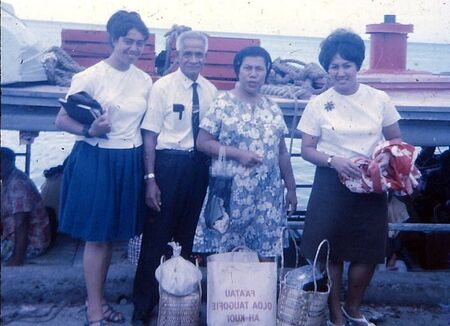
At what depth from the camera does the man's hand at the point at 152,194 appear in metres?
3.51

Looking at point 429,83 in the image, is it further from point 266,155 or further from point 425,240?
point 266,155

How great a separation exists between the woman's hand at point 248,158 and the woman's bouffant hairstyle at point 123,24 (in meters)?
0.93

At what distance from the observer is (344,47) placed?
337cm

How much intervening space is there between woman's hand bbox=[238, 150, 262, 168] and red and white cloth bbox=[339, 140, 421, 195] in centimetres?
58

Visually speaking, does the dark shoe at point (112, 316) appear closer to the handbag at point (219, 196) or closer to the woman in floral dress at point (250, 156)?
the woman in floral dress at point (250, 156)

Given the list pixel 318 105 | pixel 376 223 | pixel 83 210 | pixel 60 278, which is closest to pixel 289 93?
pixel 318 105

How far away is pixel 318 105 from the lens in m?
3.51

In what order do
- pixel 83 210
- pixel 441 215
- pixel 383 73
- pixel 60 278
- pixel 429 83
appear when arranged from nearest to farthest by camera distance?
pixel 83 210 < pixel 60 278 < pixel 429 83 < pixel 441 215 < pixel 383 73

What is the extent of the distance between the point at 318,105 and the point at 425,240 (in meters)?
3.23

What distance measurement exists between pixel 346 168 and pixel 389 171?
0.82ft

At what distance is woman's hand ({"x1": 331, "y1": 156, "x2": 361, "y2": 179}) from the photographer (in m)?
3.31

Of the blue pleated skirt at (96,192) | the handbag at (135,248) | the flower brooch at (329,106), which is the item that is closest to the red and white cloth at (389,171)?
the flower brooch at (329,106)

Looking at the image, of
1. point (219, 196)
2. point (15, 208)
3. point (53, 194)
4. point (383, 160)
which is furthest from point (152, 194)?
point (53, 194)

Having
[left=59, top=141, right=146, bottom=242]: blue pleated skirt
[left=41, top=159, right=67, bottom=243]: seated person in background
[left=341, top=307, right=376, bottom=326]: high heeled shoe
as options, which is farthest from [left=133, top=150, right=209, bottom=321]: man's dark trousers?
[left=41, top=159, right=67, bottom=243]: seated person in background
